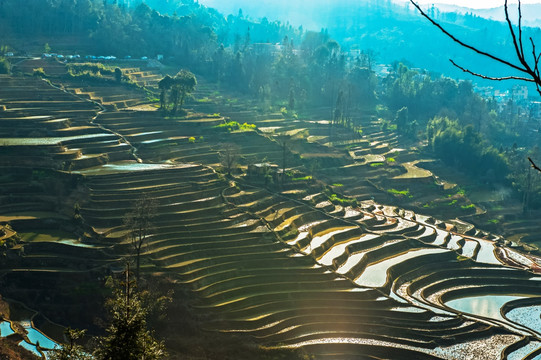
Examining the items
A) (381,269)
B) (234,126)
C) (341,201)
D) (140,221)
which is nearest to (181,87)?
(234,126)

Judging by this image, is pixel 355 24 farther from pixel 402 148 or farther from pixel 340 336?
pixel 340 336

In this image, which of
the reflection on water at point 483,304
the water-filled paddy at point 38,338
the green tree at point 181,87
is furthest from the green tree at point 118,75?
the reflection on water at point 483,304

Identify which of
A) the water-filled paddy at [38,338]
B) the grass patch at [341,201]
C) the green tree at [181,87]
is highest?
the green tree at [181,87]

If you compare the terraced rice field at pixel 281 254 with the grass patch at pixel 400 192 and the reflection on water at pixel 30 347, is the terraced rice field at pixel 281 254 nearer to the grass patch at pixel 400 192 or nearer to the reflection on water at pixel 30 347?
the grass patch at pixel 400 192

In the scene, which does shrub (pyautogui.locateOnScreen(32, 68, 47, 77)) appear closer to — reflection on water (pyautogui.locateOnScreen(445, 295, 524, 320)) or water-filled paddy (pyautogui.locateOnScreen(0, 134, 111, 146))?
water-filled paddy (pyautogui.locateOnScreen(0, 134, 111, 146))

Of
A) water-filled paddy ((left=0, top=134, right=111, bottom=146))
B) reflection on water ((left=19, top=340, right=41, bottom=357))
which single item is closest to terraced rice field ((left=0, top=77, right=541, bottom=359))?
water-filled paddy ((left=0, top=134, right=111, bottom=146))

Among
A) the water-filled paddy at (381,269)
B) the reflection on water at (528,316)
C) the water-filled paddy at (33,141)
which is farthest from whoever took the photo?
the water-filled paddy at (33,141)

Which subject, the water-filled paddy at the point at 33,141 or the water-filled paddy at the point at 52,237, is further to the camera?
the water-filled paddy at the point at 33,141
